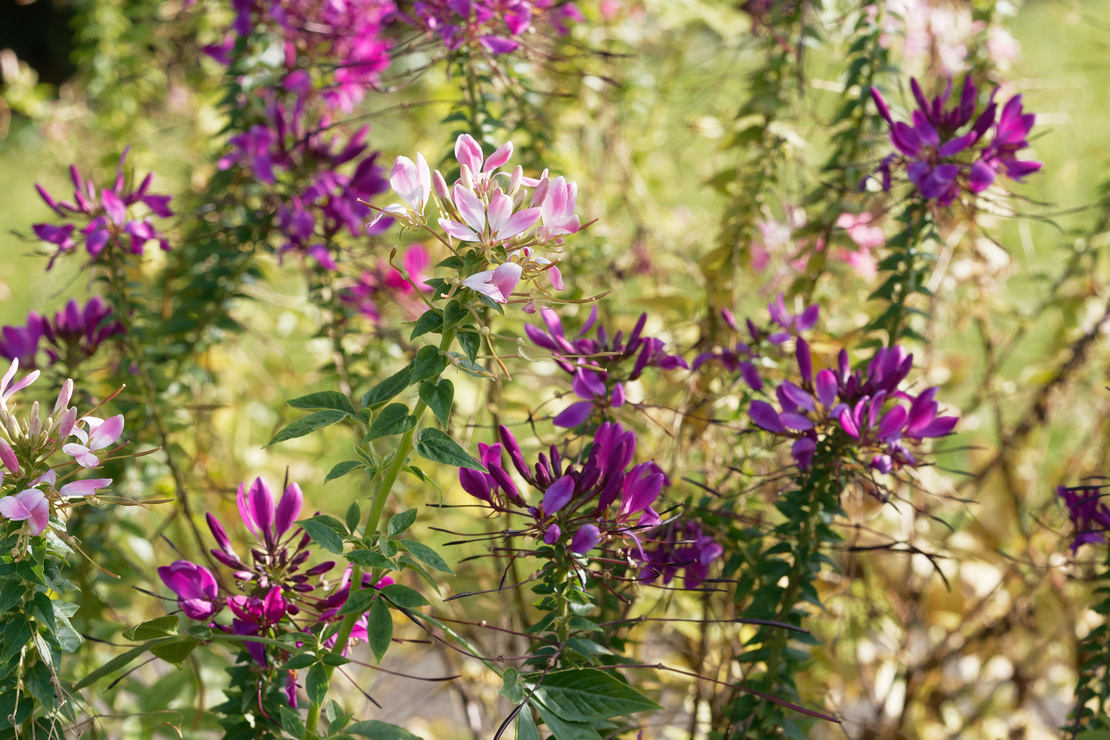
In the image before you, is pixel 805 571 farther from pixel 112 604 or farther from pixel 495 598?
pixel 112 604

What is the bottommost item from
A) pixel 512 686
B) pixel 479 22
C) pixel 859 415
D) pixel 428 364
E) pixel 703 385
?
pixel 703 385

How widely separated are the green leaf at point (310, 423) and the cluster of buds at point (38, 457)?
0.13m

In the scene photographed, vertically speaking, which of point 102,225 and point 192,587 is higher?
point 102,225

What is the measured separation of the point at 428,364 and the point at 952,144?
53 cm

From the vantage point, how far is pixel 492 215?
56 cm

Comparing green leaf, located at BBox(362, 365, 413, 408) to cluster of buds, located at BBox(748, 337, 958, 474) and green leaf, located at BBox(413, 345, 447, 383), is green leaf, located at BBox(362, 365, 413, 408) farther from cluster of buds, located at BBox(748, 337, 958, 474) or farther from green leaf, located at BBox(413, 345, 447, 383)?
cluster of buds, located at BBox(748, 337, 958, 474)

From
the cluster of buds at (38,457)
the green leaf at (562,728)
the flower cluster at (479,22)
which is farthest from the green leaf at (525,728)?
the flower cluster at (479,22)

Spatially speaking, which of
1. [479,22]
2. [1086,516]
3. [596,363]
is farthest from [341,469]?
[1086,516]

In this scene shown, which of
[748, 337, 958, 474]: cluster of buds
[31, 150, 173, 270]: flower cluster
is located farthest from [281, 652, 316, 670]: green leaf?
[31, 150, 173, 270]: flower cluster

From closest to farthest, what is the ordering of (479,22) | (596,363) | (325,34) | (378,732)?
(378,732)
(596,363)
(479,22)
(325,34)

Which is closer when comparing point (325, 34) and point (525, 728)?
point (525, 728)

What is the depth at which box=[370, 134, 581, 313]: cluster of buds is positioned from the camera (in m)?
0.54

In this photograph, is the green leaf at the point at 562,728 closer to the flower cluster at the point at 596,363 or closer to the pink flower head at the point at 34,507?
the flower cluster at the point at 596,363

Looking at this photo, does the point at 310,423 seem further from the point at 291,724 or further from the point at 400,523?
the point at 291,724
